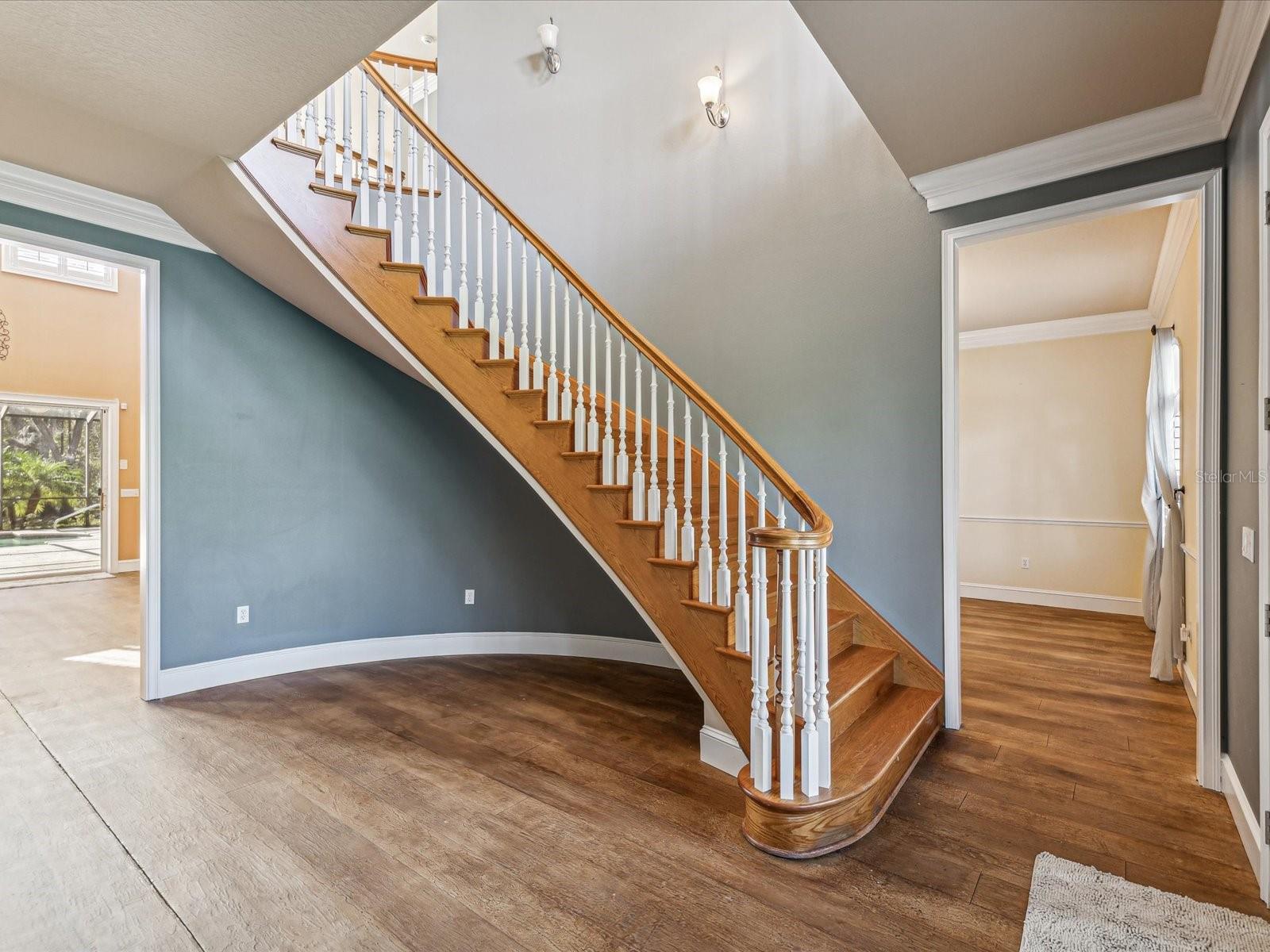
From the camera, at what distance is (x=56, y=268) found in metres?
7.43

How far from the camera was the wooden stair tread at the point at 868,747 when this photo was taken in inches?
81.0

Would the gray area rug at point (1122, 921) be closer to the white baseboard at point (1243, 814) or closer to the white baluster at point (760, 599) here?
the white baseboard at point (1243, 814)

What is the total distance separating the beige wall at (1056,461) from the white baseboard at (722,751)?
A: 16.0 feet

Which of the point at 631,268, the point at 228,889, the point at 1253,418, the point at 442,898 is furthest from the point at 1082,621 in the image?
the point at 228,889

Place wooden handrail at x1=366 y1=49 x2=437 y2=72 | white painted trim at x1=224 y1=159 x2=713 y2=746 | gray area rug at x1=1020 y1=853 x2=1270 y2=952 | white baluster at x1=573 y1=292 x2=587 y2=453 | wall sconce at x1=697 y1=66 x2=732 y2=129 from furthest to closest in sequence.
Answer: wooden handrail at x1=366 y1=49 x2=437 y2=72 < wall sconce at x1=697 y1=66 x2=732 y2=129 < white baluster at x1=573 y1=292 x2=587 y2=453 < white painted trim at x1=224 y1=159 x2=713 y2=746 < gray area rug at x1=1020 y1=853 x2=1270 y2=952

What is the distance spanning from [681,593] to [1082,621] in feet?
14.8

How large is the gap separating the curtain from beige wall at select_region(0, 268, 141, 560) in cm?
982

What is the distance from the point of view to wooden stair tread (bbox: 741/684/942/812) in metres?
2.06

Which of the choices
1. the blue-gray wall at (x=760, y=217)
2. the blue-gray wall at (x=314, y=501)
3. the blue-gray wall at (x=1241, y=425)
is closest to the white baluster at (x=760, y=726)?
the blue-gray wall at (x=760, y=217)

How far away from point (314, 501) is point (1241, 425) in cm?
464

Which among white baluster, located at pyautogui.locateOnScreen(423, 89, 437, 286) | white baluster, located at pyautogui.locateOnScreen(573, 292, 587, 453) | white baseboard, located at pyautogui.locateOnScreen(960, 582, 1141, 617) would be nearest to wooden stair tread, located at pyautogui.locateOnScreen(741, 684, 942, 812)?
white baluster, located at pyautogui.locateOnScreen(573, 292, 587, 453)

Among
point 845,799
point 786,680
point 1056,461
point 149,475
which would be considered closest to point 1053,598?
point 1056,461

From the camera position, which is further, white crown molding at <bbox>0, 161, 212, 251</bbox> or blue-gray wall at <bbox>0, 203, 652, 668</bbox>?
blue-gray wall at <bbox>0, 203, 652, 668</bbox>

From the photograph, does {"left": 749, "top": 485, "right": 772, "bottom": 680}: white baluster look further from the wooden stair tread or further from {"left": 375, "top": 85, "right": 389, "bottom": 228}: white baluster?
{"left": 375, "top": 85, "right": 389, "bottom": 228}: white baluster
